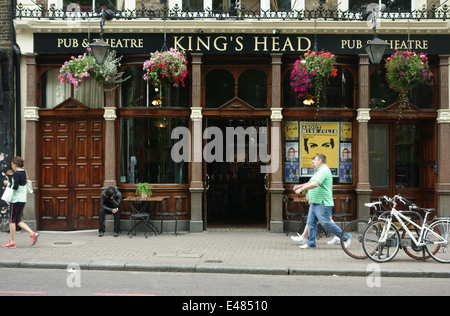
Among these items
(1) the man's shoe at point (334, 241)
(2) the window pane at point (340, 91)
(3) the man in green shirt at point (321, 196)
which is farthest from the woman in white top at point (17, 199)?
(2) the window pane at point (340, 91)

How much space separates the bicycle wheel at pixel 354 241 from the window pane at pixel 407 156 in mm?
4495

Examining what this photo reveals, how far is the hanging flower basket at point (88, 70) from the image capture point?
12703mm

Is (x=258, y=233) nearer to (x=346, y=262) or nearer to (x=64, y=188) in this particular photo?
(x=346, y=262)

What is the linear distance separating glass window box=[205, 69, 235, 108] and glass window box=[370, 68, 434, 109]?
12.2 feet

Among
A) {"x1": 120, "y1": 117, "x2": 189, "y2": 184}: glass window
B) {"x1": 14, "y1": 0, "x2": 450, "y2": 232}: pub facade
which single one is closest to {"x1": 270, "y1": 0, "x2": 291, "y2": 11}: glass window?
{"x1": 14, "y1": 0, "x2": 450, "y2": 232}: pub facade

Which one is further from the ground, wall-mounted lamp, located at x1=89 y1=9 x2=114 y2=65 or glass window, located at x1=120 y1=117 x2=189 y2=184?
wall-mounted lamp, located at x1=89 y1=9 x2=114 y2=65

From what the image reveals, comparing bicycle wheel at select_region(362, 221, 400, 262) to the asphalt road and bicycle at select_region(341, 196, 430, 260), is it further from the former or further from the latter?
the asphalt road

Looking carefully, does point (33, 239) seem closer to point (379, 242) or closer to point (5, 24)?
point (5, 24)

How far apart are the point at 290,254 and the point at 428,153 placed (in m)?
5.81

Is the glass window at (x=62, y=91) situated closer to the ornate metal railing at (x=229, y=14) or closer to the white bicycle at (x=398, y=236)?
the ornate metal railing at (x=229, y=14)

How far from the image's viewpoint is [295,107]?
44.8 feet

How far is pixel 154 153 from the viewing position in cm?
1355

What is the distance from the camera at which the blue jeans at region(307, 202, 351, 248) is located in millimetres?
10359

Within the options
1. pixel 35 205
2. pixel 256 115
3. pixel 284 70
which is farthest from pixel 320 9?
pixel 35 205
